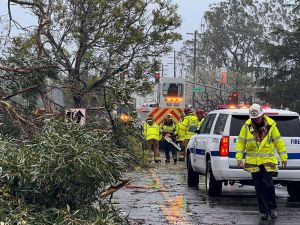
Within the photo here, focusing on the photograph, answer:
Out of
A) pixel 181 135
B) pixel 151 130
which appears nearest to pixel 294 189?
pixel 181 135

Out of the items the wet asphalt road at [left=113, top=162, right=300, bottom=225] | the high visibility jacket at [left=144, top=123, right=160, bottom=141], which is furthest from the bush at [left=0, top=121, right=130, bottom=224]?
the high visibility jacket at [left=144, top=123, right=160, bottom=141]

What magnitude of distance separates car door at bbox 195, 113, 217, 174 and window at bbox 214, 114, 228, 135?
21 cm

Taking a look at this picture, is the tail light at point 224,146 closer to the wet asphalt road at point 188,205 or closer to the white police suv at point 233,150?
the white police suv at point 233,150

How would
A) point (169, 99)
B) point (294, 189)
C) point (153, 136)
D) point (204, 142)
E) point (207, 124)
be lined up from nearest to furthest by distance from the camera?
point (294, 189)
point (204, 142)
point (207, 124)
point (153, 136)
point (169, 99)

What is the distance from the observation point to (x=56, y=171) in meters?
6.91

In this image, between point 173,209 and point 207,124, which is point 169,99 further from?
point 173,209

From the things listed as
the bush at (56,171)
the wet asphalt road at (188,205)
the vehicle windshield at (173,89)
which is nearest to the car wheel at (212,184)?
the wet asphalt road at (188,205)

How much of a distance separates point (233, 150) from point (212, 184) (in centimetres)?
100

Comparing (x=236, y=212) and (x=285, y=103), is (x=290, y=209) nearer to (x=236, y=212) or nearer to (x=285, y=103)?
(x=236, y=212)

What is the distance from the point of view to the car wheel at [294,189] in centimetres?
1185

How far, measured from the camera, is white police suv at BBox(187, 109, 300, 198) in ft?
37.0

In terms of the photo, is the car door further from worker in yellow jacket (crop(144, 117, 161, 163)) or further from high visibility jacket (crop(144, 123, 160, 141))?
high visibility jacket (crop(144, 123, 160, 141))

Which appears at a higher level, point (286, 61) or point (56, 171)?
point (286, 61)

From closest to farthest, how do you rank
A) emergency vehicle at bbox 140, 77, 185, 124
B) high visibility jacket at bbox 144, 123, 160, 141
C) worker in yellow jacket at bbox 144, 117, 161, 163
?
worker in yellow jacket at bbox 144, 117, 161, 163
high visibility jacket at bbox 144, 123, 160, 141
emergency vehicle at bbox 140, 77, 185, 124
